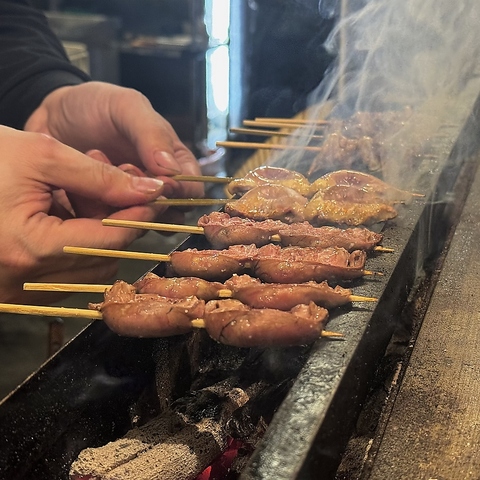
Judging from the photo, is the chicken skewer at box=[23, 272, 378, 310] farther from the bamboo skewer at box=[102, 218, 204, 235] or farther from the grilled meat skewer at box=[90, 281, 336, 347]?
the bamboo skewer at box=[102, 218, 204, 235]

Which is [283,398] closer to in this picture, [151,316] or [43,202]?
[151,316]

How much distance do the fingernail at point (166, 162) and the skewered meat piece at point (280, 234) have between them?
3.23 ft

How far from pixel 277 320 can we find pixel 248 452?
2.26ft

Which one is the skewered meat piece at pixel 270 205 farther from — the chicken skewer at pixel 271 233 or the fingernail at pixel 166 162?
the fingernail at pixel 166 162

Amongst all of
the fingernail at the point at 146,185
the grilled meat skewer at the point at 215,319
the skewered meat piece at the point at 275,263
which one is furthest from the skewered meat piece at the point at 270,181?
the grilled meat skewer at the point at 215,319

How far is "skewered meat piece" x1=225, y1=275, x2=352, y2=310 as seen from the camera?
6.98 feet

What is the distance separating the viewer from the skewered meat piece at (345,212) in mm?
2840

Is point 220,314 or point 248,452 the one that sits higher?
point 220,314

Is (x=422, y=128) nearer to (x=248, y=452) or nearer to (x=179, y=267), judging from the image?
(x=179, y=267)

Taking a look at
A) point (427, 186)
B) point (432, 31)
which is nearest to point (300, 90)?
point (432, 31)

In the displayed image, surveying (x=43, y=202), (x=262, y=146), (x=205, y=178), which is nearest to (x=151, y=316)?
(x=43, y=202)

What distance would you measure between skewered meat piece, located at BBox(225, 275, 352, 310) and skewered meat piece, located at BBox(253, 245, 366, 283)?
98 millimetres

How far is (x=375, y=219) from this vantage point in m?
2.85

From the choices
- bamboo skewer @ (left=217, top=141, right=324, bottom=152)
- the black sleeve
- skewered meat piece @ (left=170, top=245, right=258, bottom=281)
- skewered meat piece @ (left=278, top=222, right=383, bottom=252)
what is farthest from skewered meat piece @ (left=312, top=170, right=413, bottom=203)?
the black sleeve
